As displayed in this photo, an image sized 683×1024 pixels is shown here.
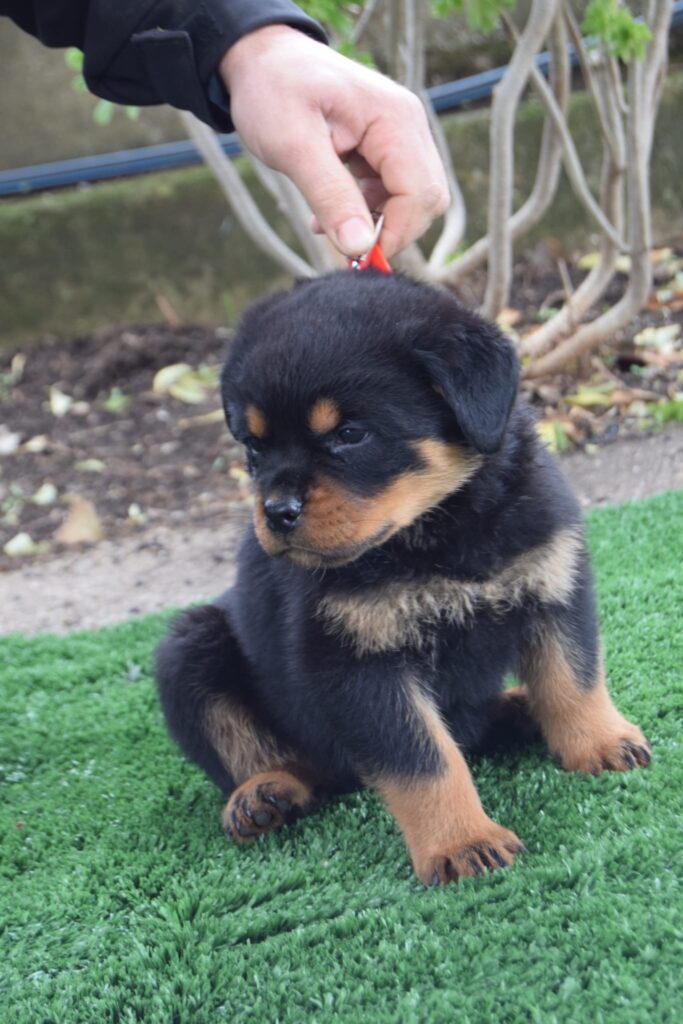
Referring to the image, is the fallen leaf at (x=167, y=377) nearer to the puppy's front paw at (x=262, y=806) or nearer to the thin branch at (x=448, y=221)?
the thin branch at (x=448, y=221)

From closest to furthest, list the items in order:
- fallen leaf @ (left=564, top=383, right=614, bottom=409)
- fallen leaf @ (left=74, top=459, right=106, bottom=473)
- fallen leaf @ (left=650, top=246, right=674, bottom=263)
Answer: fallen leaf @ (left=564, top=383, right=614, bottom=409)
fallen leaf @ (left=74, top=459, right=106, bottom=473)
fallen leaf @ (left=650, top=246, right=674, bottom=263)

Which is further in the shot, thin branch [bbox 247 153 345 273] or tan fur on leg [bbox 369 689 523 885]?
thin branch [bbox 247 153 345 273]

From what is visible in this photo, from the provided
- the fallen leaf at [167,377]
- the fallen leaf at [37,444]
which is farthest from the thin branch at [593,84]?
the fallen leaf at [37,444]

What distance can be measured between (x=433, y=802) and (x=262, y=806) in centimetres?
45

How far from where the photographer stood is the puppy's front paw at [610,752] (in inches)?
92.4

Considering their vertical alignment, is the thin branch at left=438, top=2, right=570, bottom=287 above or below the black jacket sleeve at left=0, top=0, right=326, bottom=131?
below

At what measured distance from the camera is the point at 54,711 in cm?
329

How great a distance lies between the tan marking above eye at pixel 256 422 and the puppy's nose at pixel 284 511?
0.15 metres

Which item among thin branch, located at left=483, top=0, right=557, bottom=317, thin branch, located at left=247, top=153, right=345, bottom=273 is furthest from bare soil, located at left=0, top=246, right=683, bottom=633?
thin branch, located at left=247, top=153, right=345, bottom=273

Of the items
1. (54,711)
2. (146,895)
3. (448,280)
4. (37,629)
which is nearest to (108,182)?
(448,280)

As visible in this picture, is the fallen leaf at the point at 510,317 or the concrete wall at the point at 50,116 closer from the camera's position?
the fallen leaf at the point at 510,317

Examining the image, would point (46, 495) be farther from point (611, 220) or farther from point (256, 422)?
point (256, 422)

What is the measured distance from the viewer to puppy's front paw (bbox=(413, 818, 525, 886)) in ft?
6.86

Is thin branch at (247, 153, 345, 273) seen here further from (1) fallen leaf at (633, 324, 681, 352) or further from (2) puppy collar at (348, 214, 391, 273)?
(2) puppy collar at (348, 214, 391, 273)
